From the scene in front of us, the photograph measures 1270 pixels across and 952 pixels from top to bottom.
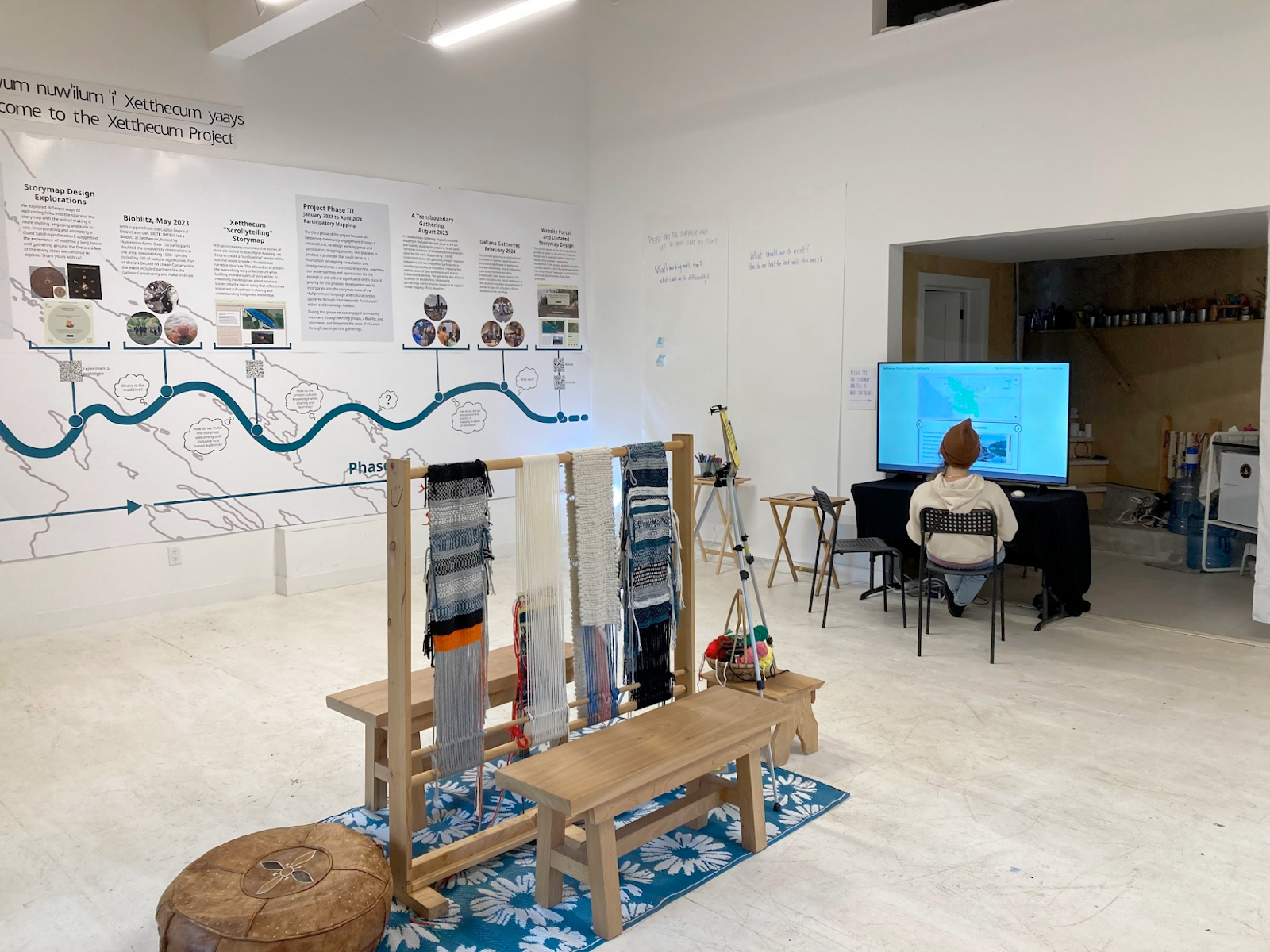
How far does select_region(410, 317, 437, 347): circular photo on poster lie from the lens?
7105 mm

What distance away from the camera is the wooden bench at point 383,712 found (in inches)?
122

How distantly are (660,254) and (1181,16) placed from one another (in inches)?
149

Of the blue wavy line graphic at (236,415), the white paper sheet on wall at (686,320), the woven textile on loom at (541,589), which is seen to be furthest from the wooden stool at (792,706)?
the blue wavy line graphic at (236,415)

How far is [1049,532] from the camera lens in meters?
5.23

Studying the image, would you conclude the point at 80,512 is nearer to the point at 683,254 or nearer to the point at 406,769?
the point at 406,769

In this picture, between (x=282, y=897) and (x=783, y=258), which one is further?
(x=783, y=258)

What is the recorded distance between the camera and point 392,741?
8.70 ft

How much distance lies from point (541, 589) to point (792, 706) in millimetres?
1258

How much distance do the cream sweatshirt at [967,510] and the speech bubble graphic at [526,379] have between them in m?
3.70

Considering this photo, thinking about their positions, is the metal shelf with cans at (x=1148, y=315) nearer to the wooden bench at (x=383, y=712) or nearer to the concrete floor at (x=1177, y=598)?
the concrete floor at (x=1177, y=598)

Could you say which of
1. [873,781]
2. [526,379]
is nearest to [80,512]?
[526,379]

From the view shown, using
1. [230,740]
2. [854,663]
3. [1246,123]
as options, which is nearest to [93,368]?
[230,740]

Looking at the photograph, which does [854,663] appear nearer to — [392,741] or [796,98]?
[392,741]

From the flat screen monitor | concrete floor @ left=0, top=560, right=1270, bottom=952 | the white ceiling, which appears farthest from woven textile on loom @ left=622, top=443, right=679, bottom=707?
the white ceiling
